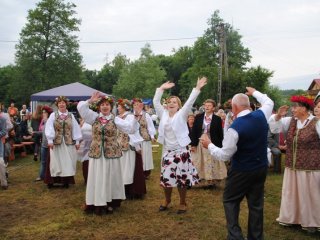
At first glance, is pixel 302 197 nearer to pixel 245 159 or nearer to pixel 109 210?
pixel 245 159

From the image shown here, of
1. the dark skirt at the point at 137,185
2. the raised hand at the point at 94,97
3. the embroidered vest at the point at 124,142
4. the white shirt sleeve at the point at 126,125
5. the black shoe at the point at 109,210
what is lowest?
the black shoe at the point at 109,210

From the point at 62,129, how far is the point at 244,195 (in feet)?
16.5

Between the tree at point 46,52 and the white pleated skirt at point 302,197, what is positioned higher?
the tree at point 46,52

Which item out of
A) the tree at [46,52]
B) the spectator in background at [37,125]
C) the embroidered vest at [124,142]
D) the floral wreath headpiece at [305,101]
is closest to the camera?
the floral wreath headpiece at [305,101]

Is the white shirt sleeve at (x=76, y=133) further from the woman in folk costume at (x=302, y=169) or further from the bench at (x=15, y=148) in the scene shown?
the bench at (x=15, y=148)

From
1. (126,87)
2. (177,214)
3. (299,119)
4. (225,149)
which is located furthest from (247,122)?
(126,87)

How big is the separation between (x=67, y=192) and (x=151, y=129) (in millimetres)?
2551

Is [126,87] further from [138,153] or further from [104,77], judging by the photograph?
[138,153]

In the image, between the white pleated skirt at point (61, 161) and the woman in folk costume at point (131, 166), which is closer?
the woman in folk costume at point (131, 166)

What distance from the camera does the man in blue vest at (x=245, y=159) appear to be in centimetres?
429

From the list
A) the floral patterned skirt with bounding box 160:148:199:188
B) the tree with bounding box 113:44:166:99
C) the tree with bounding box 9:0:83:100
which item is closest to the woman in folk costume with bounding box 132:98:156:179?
the floral patterned skirt with bounding box 160:148:199:188

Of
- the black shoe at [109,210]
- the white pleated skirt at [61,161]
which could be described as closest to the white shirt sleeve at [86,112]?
the black shoe at [109,210]

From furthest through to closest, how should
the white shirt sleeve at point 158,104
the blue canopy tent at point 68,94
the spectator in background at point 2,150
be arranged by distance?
the blue canopy tent at point 68,94 → the spectator in background at point 2,150 → the white shirt sleeve at point 158,104

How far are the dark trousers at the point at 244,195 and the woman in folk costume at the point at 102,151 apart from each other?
2240mm
